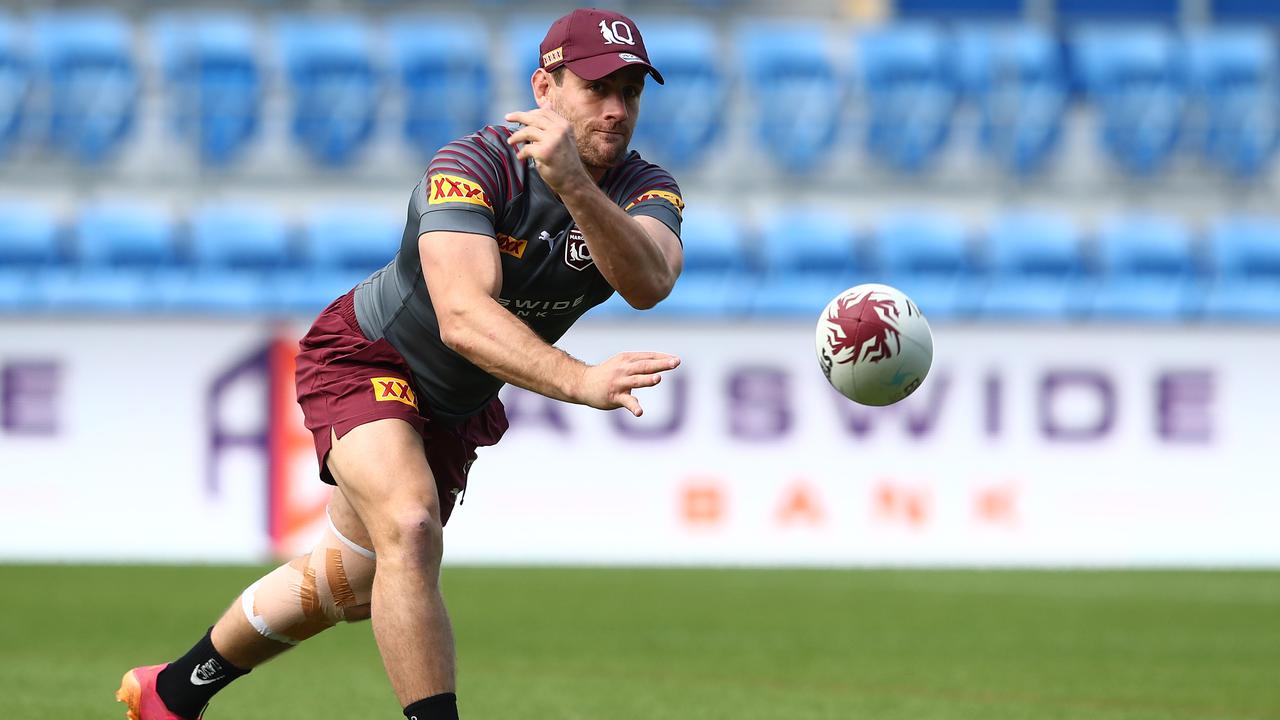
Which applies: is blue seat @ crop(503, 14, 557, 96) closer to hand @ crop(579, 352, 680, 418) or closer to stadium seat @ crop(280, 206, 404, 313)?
stadium seat @ crop(280, 206, 404, 313)

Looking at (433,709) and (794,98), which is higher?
(794,98)

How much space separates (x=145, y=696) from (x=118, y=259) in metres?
11.3

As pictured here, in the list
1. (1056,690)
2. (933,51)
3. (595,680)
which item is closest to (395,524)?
(595,680)

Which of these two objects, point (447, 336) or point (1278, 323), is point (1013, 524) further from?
point (447, 336)

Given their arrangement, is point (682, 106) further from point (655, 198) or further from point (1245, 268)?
point (655, 198)

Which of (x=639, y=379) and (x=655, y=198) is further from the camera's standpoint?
(x=655, y=198)

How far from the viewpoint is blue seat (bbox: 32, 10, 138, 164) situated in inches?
663

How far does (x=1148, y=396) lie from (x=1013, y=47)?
5.56 meters

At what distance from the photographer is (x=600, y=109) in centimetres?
471

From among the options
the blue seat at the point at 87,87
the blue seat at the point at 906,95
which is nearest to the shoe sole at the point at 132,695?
the blue seat at the point at 87,87

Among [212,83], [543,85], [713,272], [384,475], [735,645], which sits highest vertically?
[212,83]

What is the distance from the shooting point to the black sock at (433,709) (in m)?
4.40

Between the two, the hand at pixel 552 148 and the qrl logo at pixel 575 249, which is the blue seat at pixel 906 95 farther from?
the hand at pixel 552 148

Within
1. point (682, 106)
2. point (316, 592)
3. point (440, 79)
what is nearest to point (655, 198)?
point (316, 592)
